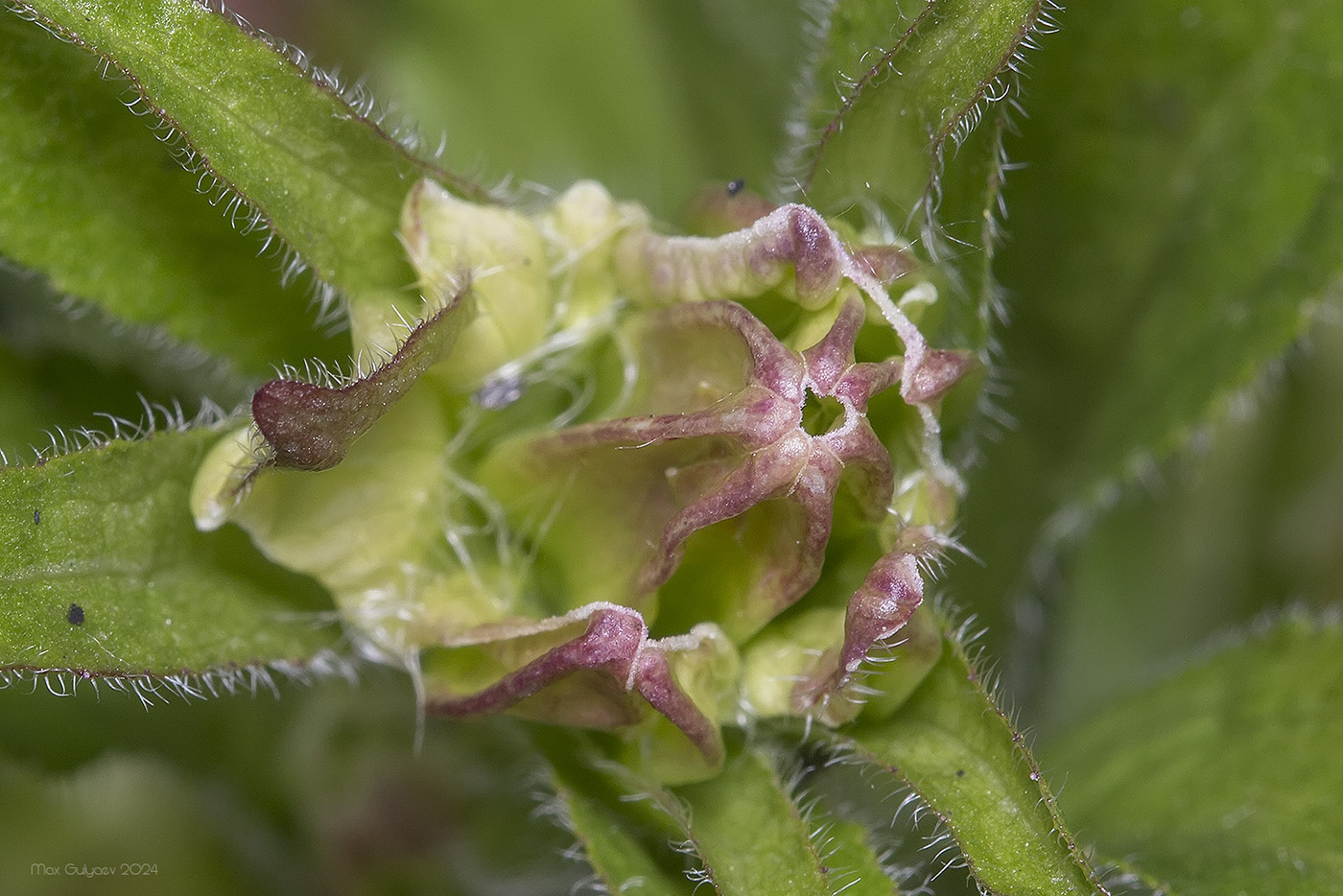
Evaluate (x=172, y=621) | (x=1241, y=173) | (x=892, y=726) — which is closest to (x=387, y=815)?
(x=172, y=621)

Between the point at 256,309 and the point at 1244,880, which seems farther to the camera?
the point at 256,309

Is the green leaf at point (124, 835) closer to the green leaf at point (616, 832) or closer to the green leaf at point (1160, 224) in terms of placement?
the green leaf at point (616, 832)

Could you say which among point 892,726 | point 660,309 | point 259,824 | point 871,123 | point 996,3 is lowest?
point 259,824

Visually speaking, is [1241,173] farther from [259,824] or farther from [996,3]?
[259,824]

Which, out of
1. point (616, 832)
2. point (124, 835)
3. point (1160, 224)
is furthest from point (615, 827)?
point (1160, 224)

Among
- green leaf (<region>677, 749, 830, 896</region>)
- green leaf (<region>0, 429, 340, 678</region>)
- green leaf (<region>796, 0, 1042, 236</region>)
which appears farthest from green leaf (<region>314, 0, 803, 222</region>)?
green leaf (<region>677, 749, 830, 896</region>)

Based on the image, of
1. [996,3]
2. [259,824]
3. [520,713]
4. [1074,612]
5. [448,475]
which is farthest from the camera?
[1074,612]

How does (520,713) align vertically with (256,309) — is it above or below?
below
